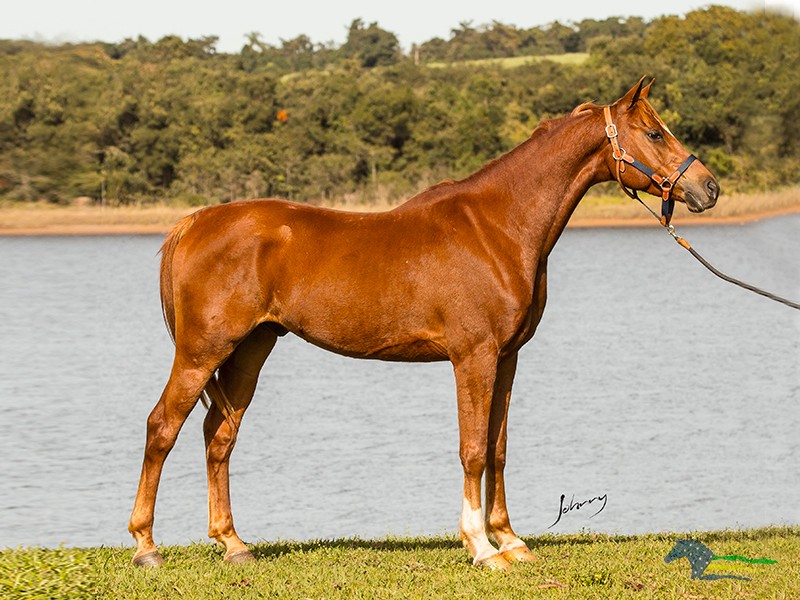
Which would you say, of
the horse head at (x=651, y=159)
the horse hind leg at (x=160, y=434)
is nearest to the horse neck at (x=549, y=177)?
the horse head at (x=651, y=159)

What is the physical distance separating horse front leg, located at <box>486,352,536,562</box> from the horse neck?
70cm

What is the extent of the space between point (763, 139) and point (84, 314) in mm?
19269

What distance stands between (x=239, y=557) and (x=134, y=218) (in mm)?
36004

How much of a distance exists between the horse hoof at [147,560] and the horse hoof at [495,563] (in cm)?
172

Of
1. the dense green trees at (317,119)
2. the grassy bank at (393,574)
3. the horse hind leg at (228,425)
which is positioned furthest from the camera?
the dense green trees at (317,119)

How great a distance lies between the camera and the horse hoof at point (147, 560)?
618 centimetres

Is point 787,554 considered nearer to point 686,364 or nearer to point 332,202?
point 686,364

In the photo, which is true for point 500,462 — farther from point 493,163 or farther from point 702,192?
point 702,192

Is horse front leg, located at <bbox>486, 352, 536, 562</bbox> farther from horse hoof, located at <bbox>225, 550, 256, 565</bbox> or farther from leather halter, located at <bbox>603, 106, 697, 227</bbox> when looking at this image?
horse hoof, located at <bbox>225, 550, 256, 565</bbox>

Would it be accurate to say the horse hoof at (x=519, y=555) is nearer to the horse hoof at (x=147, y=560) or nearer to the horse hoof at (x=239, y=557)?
the horse hoof at (x=239, y=557)

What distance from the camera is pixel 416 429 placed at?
529 inches

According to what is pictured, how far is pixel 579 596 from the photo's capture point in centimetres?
548

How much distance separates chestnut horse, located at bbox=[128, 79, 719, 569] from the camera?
6.02 m

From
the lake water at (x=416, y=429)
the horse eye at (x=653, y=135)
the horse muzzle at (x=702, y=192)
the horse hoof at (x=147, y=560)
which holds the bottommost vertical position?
the lake water at (x=416, y=429)
